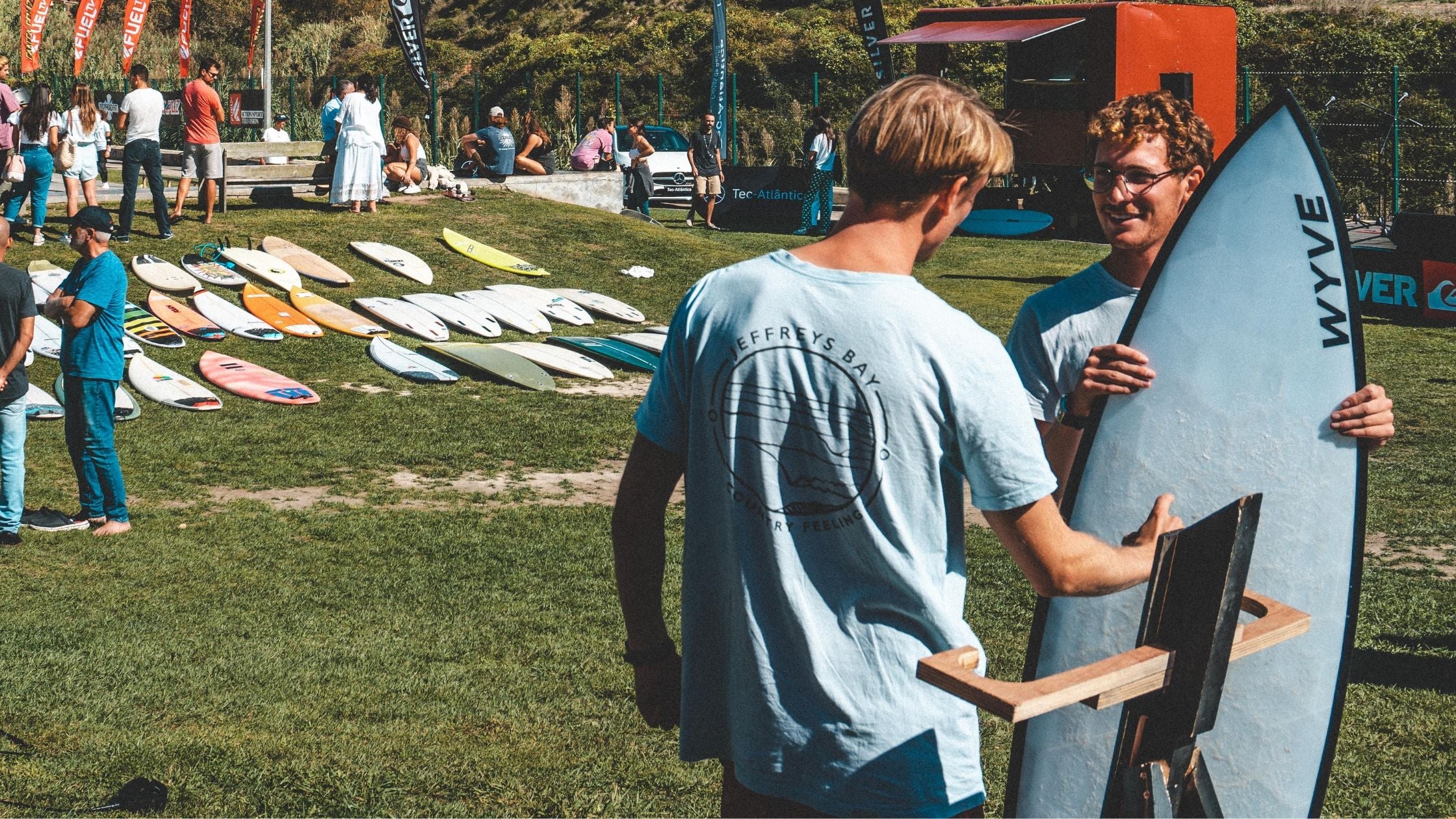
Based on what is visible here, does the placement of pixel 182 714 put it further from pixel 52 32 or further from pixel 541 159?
pixel 52 32

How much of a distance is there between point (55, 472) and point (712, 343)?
25.1ft

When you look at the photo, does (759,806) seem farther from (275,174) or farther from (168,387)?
(275,174)

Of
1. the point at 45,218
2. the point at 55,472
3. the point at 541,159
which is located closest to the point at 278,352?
the point at 55,472

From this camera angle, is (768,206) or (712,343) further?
(768,206)

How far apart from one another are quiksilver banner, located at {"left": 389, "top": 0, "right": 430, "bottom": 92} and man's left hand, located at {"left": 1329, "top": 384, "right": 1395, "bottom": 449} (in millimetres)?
16928

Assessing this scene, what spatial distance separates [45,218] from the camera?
47.4 feet

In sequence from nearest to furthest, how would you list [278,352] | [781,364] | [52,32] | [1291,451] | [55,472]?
[781,364], [1291,451], [55,472], [278,352], [52,32]

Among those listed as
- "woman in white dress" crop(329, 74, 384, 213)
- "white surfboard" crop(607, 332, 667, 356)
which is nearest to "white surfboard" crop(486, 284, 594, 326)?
"white surfboard" crop(607, 332, 667, 356)

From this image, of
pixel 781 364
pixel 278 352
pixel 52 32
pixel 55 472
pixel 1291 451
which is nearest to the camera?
pixel 781 364

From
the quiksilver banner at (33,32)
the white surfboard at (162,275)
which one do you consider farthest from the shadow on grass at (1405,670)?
the quiksilver banner at (33,32)

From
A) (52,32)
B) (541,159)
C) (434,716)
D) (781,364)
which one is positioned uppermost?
(52,32)

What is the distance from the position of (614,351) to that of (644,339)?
0.63 m

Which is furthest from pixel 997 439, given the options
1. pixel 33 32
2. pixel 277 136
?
pixel 33 32

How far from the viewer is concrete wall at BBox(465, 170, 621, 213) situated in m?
19.3
